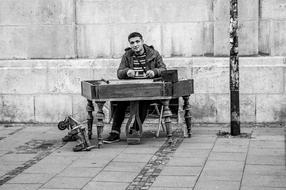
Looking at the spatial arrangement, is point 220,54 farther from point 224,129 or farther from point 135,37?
point 135,37

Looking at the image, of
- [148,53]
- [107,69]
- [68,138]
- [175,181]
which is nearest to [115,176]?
[175,181]

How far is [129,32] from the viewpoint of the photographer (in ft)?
37.6

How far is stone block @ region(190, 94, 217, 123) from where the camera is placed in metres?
11.2

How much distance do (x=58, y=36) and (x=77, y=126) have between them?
9.55 feet

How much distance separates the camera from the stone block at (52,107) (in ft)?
38.1

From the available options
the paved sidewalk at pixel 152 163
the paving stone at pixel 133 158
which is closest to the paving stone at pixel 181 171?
the paved sidewalk at pixel 152 163

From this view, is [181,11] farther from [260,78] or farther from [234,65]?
[234,65]

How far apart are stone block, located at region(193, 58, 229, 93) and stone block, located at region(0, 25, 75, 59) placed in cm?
218

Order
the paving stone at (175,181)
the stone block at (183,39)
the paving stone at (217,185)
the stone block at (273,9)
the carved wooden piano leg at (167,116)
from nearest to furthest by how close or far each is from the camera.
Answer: the paving stone at (217,185) < the paving stone at (175,181) < the carved wooden piano leg at (167,116) < the stone block at (273,9) < the stone block at (183,39)

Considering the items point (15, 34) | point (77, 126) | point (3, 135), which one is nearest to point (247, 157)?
point (77, 126)

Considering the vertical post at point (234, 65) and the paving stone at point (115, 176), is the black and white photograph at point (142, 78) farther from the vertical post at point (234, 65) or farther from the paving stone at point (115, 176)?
the paving stone at point (115, 176)

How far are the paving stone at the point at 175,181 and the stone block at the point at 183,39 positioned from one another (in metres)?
4.34

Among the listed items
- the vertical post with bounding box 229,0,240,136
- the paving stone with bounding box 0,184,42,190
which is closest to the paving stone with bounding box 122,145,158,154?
the vertical post with bounding box 229,0,240,136

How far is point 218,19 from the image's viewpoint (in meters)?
11.2
